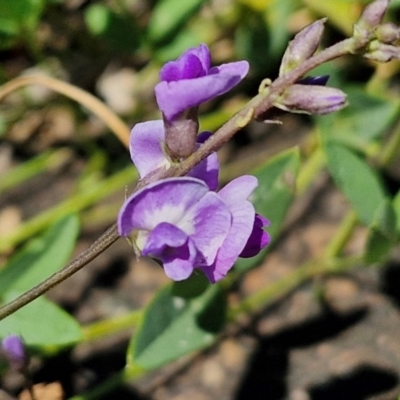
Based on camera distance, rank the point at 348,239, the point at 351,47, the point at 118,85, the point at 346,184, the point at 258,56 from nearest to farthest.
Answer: the point at 351,47 → the point at 346,184 → the point at 348,239 → the point at 258,56 → the point at 118,85

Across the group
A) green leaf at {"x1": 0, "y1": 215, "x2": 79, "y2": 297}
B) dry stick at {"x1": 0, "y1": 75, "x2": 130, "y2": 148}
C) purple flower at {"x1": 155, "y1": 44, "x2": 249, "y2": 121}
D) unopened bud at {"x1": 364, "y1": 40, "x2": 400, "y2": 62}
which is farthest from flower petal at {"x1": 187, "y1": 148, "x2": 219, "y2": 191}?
dry stick at {"x1": 0, "y1": 75, "x2": 130, "y2": 148}

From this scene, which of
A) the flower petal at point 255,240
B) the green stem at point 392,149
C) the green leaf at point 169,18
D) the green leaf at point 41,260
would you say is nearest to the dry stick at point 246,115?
the flower petal at point 255,240

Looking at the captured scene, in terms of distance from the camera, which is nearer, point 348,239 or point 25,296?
point 25,296

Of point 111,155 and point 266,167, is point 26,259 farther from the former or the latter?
point 111,155

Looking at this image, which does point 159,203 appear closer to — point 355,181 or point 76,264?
point 76,264

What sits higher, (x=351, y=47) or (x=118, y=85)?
(x=351, y=47)

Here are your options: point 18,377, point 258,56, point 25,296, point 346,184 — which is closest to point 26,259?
point 18,377

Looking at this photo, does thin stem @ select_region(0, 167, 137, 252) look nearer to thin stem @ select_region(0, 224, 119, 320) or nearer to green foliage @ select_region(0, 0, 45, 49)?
green foliage @ select_region(0, 0, 45, 49)
